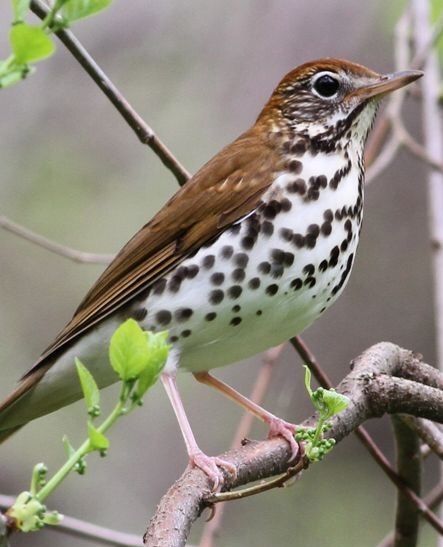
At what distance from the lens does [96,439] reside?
1.81 metres

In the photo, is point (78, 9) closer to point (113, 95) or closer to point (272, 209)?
point (113, 95)

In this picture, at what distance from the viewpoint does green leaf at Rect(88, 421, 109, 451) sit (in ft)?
5.89

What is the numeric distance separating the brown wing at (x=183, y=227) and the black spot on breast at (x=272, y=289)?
0.27 m

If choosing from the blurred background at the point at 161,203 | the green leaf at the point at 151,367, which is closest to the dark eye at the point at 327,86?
the green leaf at the point at 151,367

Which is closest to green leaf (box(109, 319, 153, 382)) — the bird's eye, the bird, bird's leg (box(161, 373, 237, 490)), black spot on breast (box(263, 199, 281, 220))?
bird's leg (box(161, 373, 237, 490))

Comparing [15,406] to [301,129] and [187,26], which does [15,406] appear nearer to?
[301,129]

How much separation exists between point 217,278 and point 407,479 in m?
0.89

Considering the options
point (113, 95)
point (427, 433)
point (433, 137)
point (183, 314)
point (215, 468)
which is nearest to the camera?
point (215, 468)

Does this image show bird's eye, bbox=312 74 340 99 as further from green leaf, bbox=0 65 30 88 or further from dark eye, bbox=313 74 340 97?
green leaf, bbox=0 65 30 88

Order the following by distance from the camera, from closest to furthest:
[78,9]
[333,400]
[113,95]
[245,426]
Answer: [78,9] < [333,400] < [113,95] < [245,426]

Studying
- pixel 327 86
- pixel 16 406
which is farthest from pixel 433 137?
pixel 16 406

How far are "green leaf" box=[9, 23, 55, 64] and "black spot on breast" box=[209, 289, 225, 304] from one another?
1.91 meters

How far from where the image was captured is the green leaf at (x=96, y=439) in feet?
5.89

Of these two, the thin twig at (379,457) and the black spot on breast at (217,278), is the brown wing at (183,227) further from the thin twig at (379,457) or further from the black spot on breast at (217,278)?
the thin twig at (379,457)
